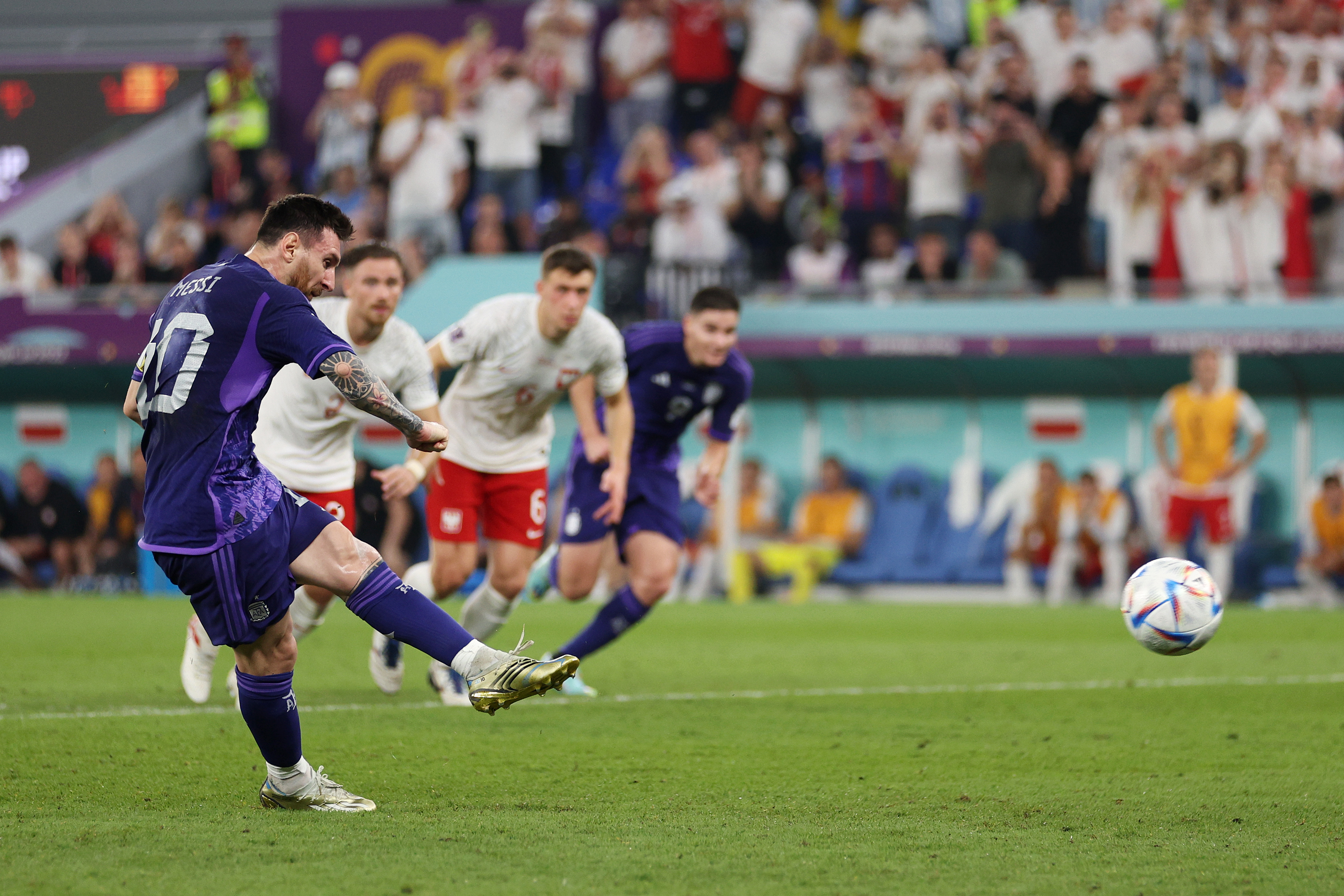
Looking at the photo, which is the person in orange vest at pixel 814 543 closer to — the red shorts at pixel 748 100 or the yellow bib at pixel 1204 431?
the yellow bib at pixel 1204 431

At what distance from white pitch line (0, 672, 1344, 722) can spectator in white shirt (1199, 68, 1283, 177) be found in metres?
7.84

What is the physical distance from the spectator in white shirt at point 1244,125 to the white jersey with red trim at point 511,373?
370 inches

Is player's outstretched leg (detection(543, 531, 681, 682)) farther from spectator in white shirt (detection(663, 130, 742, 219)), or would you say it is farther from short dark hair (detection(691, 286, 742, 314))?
spectator in white shirt (detection(663, 130, 742, 219))

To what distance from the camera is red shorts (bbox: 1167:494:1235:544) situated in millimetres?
14930

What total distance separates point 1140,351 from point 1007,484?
2128mm

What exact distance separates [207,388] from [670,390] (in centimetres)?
407

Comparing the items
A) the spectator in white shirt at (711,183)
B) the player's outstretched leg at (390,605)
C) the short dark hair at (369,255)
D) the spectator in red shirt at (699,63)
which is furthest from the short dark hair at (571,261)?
the spectator in red shirt at (699,63)

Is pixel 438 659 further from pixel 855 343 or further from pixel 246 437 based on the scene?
pixel 855 343

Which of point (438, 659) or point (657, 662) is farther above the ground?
point (438, 659)

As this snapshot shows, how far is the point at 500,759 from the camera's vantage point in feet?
19.8

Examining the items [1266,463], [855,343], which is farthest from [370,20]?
[1266,463]

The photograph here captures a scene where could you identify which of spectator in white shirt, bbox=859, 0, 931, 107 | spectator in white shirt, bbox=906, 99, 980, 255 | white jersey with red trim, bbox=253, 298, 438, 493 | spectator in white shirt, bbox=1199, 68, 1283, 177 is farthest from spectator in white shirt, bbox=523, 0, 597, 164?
white jersey with red trim, bbox=253, 298, 438, 493

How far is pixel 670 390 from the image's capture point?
852cm

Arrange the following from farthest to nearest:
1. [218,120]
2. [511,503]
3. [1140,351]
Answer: [218,120], [1140,351], [511,503]
